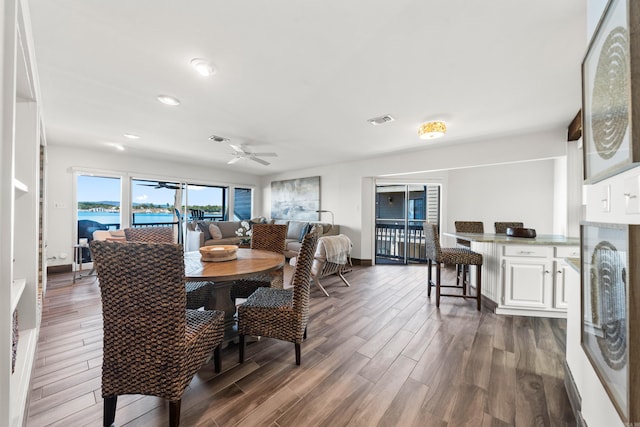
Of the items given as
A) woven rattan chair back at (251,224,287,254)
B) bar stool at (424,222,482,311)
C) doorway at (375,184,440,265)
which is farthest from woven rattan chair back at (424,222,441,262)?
doorway at (375,184,440,265)

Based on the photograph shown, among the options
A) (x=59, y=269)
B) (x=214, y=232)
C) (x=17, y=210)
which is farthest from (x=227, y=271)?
(x=59, y=269)

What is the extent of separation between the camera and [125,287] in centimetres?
115

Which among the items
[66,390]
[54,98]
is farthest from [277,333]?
[54,98]

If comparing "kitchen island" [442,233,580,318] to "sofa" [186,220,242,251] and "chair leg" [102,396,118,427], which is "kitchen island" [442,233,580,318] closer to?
"chair leg" [102,396,118,427]

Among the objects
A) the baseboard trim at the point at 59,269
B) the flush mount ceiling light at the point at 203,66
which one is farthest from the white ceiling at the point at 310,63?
the baseboard trim at the point at 59,269

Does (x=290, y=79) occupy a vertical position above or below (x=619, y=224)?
above

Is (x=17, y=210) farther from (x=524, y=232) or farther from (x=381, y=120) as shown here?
(x=524, y=232)

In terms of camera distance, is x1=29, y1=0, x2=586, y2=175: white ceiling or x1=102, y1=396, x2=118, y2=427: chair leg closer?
x1=102, y1=396, x2=118, y2=427: chair leg

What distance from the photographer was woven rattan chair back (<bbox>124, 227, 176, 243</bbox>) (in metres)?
2.37

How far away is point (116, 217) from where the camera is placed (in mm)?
5117

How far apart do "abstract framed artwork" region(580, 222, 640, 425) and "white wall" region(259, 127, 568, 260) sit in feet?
10.2

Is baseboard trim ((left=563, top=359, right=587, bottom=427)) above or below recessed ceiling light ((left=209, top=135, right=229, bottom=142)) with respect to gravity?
below

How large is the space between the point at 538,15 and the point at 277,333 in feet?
8.71

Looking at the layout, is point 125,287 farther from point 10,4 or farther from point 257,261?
point 10,4
